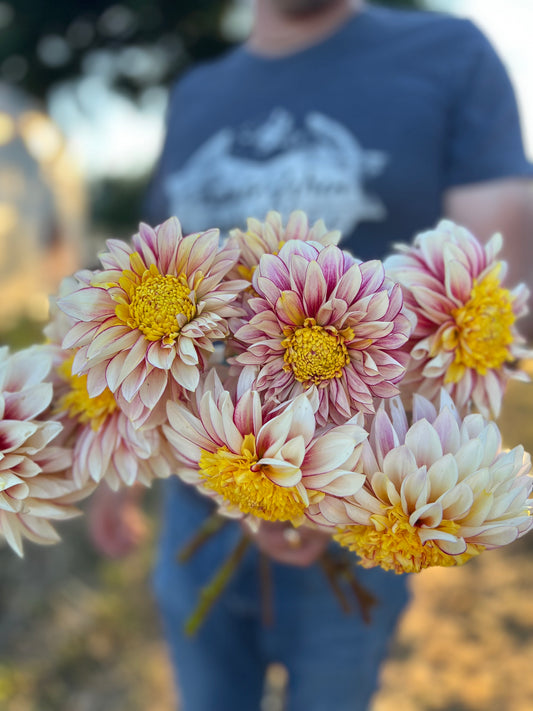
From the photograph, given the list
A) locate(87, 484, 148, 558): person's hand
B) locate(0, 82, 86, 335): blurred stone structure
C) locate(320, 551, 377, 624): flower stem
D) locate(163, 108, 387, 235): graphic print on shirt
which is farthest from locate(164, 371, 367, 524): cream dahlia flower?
locate(0, 82, 86, 335): blurred stone structure

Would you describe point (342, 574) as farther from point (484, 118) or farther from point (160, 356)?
point (484, 118)

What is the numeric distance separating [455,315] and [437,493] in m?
0.14

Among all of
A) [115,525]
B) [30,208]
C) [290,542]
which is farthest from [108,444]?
[30,208]

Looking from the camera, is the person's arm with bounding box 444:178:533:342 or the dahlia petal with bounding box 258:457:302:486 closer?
the dahlia petal with bounding box 258:457:302:486

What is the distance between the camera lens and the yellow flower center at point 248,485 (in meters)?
0.36

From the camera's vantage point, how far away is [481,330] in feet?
1.37

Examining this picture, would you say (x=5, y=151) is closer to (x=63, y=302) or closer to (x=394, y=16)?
(x=394, y=16)

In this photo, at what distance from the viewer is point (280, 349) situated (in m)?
0.37

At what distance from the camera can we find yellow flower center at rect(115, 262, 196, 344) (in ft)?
1.20

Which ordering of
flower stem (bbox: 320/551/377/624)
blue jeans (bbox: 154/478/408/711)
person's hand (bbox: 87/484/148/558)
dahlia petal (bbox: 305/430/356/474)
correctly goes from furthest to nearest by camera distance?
person's hand (bbox: 87/484/148/558), blue jeans (bbox: 154/478/408/711), flower stem (bbox: 320/551/377/624), dahlia petal (bbox: 305/430/356/474)

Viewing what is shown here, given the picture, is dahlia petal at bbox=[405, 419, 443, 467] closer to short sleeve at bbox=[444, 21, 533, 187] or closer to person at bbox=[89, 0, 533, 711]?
person at bbox=[89, 0, 533, 711]

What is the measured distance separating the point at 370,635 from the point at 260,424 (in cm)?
77

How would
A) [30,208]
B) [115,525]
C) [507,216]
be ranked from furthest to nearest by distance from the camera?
[30,208]
[115,525]
[507,216]

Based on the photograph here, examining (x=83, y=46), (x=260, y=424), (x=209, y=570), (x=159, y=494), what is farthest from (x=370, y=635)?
(x=83, y=46)
